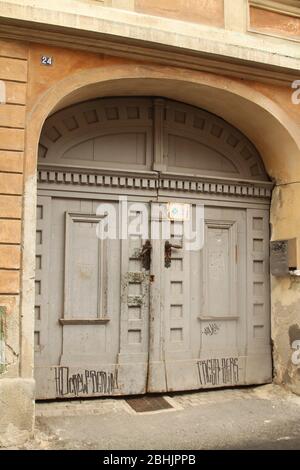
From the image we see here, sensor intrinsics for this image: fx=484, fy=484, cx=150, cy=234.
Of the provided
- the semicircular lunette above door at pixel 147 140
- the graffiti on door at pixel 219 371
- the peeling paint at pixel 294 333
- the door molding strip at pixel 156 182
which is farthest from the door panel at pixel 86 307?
the peeling paint at pixel 294 333

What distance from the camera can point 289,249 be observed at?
5.96 m

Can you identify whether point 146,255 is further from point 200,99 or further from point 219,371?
point 200,99

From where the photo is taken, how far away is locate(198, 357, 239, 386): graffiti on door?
19.3 feet

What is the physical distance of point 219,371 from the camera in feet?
19.6

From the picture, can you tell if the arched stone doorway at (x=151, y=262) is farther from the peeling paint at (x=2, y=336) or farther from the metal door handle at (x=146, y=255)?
the peeling paint at (x=2, y=336)

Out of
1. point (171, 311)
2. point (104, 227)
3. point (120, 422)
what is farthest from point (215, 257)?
point (120, 422)

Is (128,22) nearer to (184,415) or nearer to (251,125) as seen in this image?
(251,125)

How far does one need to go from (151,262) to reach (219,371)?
5.26 ft

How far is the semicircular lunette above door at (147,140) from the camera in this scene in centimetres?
557

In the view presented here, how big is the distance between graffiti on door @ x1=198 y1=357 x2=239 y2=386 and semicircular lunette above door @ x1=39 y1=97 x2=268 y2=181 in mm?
2318

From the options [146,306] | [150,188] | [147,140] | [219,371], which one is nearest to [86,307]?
[146,306]

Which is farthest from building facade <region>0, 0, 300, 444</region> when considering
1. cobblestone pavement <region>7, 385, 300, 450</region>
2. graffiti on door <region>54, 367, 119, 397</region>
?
cobblestone pavement <region>7, 385, 300, 450</region>

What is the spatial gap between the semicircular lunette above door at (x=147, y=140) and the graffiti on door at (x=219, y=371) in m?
2.32

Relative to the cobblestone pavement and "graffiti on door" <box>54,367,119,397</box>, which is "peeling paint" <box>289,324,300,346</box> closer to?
the cobblestone pavement
